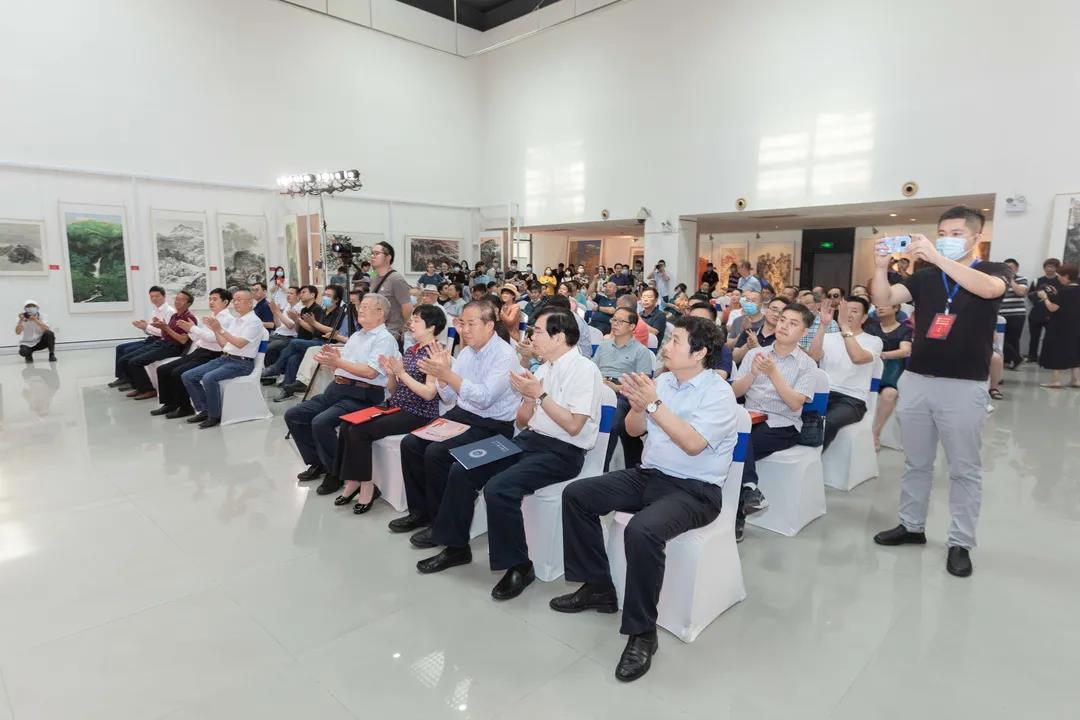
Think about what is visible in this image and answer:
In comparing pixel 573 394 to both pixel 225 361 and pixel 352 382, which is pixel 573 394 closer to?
pixel 352 382

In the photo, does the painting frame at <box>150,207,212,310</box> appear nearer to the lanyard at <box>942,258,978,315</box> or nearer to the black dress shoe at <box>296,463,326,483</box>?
the black dress shoe at <box>296,463,326,483</box>

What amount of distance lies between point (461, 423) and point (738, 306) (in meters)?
4.56

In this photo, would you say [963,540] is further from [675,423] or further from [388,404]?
[388,404]

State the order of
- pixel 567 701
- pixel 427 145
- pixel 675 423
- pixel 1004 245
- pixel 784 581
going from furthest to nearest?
1. pixel 427 145
2. pixel 1004 245
3. pixel 784 581
4. pixel 675 423
5. pixel 567 701

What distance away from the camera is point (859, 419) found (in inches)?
163

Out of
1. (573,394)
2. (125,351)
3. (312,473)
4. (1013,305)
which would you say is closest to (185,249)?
(125,351)

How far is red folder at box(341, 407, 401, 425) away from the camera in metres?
3.62

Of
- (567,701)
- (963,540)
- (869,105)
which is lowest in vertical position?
(567,701)

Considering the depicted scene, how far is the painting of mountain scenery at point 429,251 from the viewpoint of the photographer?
15.9 metres

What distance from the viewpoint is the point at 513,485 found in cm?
278

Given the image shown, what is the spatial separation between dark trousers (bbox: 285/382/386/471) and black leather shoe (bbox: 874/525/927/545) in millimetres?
3208

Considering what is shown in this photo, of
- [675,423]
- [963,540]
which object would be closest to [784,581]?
[963,540]

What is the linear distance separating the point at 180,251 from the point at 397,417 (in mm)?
10836

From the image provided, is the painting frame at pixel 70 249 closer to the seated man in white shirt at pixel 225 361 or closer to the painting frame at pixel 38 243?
the painting frame at pixel 38 243
